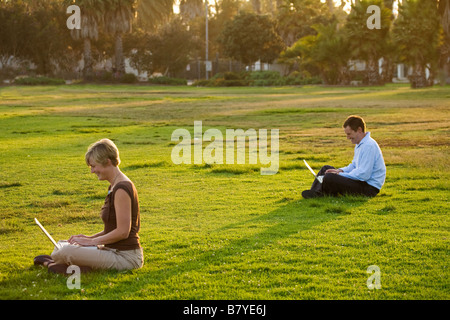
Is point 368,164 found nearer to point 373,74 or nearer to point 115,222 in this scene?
point 115,222

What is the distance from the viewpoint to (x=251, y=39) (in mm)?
72688

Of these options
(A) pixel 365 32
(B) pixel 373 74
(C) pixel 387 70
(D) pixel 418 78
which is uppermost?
(A) pixel 365 32

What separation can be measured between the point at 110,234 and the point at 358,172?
4758mm

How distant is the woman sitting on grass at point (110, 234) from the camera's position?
6262 millimetres

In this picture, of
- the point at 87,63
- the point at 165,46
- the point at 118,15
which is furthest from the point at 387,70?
the point at 87,63

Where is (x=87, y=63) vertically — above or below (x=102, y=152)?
above

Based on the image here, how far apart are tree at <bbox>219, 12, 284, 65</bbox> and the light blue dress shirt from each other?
209 feet

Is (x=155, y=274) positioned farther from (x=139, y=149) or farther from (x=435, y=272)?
(x=139, y=149)

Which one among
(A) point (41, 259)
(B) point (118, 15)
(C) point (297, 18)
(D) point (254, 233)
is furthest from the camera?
(C) point (297, 18)

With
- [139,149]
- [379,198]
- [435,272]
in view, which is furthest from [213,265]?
[139,149]
